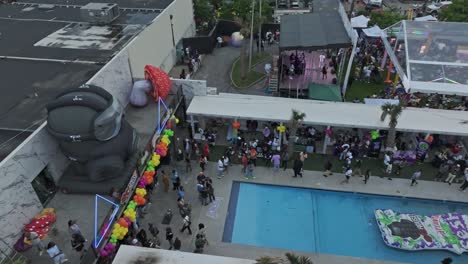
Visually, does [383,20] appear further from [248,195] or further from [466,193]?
[248,195]

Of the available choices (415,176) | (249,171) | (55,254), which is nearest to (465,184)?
(415,176)

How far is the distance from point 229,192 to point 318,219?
4334mm

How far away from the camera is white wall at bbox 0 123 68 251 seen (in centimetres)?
1111

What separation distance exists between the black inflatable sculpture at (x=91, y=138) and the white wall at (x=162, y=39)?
22.3 ft

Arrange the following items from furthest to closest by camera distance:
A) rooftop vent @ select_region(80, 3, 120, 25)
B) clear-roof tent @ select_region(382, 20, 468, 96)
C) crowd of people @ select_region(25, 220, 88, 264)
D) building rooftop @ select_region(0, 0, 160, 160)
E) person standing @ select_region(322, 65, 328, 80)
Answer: person standing @ select_region(322, 65, 328, 80) < rooftop vent @ select_region(80, 3, 120, 25) < clear-roof tent @ select_region(382, 20, 468, 96) < building rooftop @ select_region(0, 0, 160, 160) < crowd of people @ select_region(25, 220, 88, 264)

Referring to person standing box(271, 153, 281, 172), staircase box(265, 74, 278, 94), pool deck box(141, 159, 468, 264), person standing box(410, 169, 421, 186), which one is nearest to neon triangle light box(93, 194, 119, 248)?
pool deck box(141, 159, 468, 264)

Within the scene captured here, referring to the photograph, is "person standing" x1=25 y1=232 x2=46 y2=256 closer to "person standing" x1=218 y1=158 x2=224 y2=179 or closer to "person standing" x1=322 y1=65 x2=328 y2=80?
"person standing" x1=218 y1=158 x2=224 y2=179

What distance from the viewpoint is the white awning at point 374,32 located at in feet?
90.0

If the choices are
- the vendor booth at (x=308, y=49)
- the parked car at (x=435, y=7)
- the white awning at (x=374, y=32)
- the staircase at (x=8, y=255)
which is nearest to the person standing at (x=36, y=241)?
the staircase at (x=8, y=255)

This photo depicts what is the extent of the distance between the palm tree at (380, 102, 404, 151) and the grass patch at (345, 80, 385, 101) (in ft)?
19.0

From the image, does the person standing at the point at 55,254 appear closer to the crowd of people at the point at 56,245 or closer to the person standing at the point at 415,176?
the crowd of people at the point at 56,245

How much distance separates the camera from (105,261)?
1216 cm

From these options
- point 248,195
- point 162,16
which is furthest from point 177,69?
point 248,195

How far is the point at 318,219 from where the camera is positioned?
1569cm
